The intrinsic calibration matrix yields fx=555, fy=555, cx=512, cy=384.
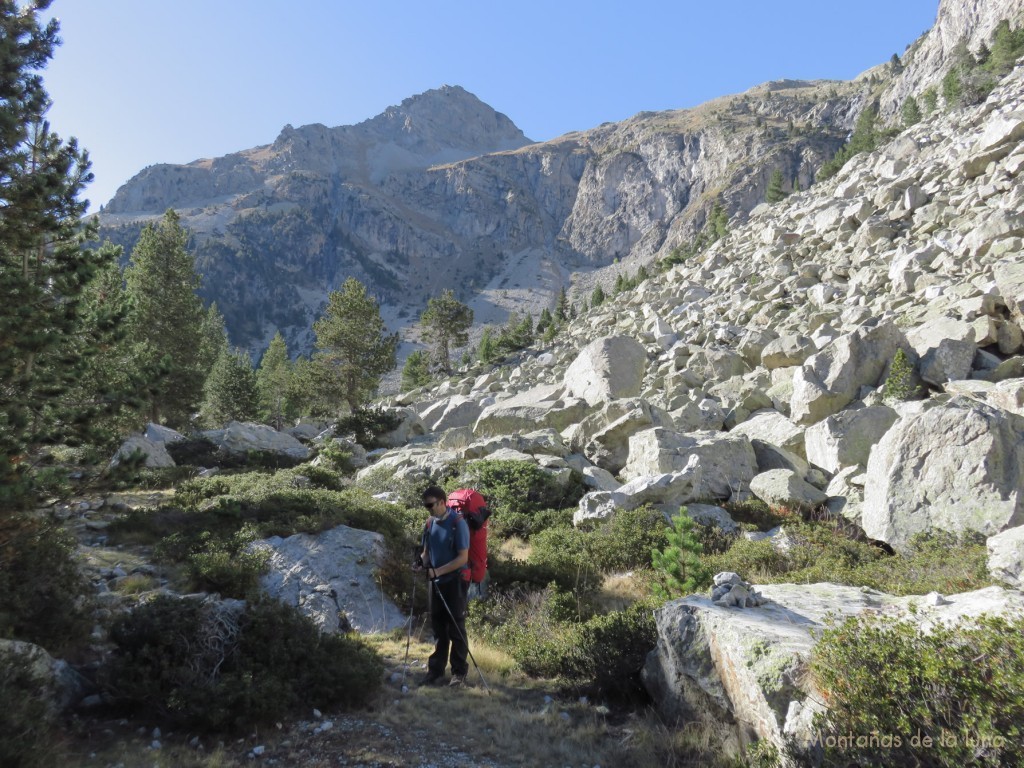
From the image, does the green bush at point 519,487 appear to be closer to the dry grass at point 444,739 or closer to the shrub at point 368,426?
the dry grass at point 444,739

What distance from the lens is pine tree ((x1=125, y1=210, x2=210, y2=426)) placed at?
27.2 m

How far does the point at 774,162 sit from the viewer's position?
139000mm

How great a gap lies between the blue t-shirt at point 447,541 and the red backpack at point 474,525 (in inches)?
9.8

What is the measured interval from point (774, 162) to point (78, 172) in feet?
519

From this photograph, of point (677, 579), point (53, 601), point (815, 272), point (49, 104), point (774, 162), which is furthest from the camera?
point (774, 162)

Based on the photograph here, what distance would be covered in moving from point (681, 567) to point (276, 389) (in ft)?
154

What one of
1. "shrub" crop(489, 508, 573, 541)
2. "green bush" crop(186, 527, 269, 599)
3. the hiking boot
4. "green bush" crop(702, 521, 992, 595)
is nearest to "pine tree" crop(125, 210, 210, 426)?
"green bush" crop(186, 527, 269, 599)

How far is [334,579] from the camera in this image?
884cm

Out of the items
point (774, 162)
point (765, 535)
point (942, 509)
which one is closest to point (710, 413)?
point (765, 535)

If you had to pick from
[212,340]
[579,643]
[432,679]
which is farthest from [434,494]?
[212,340]

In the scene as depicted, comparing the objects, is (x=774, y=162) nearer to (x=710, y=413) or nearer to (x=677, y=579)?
(x=710, y=413)

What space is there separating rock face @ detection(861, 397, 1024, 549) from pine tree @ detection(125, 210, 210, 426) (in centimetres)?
2794

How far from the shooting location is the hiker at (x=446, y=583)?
6426 millimetres

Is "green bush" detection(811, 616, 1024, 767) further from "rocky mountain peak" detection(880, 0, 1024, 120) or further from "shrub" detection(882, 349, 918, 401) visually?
"rocky mountain peak" detection(880, 0, 1024, 120)
